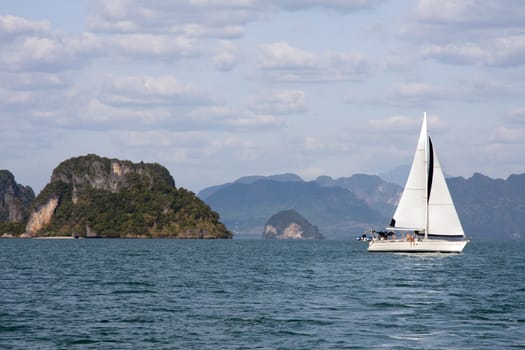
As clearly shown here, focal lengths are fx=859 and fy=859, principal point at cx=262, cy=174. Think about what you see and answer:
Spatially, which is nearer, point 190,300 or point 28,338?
point 28,338

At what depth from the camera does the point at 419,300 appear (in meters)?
55.8

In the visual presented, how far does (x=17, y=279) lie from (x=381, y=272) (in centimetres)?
3365

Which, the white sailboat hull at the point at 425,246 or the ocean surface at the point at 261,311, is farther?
the white sailboat hull at the point at 425,246

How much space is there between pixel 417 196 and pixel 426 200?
1.26 metres

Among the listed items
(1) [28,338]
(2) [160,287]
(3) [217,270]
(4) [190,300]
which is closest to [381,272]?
(3) [217,270]

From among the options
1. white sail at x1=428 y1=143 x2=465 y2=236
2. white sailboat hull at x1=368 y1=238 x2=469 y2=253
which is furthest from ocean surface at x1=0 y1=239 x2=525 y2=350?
white sailboat hull at x1=368 y1=238 x2=469 y2=253

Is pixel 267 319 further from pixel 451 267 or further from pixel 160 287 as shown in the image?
pixel 451 267

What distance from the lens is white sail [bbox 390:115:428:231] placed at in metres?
110

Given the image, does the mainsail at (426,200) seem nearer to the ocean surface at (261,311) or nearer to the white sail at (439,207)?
the white sail at (439,207)

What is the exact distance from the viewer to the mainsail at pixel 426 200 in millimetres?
109875

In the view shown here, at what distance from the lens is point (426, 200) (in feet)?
359

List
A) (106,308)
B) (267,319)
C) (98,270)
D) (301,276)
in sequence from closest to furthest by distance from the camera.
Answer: (267,319) → (106,308) → (301,276) → (98,270)

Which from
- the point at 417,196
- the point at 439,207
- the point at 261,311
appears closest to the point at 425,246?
the point at 439,207

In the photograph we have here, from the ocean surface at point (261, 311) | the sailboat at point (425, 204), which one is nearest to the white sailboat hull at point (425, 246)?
the sailboat at point (425, 204)
